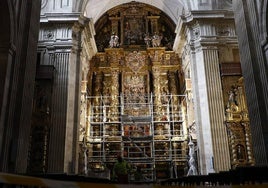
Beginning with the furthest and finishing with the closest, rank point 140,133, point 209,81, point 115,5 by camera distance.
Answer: point 115,5
point 140,133
point 209,81

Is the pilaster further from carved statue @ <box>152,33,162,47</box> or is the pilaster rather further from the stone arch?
carved statue @ <box>152,33,162,47</box>

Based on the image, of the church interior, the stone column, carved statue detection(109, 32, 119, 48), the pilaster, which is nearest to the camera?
the church interior

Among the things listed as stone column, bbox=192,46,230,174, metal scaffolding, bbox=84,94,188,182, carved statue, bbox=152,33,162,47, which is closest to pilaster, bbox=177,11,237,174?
stone column, bbox=192,46,230,174

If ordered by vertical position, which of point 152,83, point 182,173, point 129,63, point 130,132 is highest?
point 129,63

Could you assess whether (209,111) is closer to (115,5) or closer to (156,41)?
(156,41)

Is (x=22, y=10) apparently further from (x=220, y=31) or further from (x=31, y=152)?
(x=220, y=31)

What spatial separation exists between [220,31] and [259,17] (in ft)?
22.8

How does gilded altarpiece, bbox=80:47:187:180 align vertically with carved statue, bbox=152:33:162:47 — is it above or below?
below

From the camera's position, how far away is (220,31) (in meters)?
15.6

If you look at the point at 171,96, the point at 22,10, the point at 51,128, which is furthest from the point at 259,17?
the point at 171,96

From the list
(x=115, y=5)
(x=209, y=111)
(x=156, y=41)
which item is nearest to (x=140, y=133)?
(x=209, y=111)

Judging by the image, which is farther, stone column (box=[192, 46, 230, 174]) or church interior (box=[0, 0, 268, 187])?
stone column (box=[192, 46, 230, 174])

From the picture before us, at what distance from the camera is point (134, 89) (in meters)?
20.4

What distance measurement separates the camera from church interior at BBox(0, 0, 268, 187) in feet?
27.0
